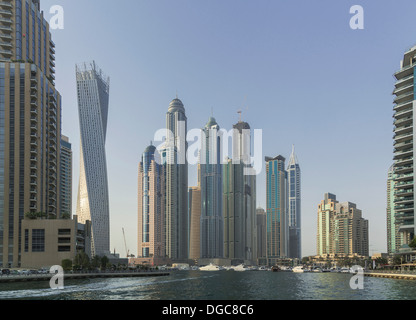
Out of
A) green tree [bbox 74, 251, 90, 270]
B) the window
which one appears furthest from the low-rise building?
green tree [bbox 74, 251, 90, 270]

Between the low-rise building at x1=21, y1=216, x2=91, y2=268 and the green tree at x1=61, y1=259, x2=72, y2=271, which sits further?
the low-rise building at x1=21, y1=216, x2=91, y2=268

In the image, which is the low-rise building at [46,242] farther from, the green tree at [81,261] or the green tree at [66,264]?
the green tree at [66,264]

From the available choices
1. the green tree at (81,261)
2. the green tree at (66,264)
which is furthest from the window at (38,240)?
the green tree at (66,264)

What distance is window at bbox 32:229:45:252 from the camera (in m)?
191

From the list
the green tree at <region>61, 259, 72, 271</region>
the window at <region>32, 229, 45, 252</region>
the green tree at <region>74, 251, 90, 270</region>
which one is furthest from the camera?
the window at <region>32, 229, 45, 252</region>

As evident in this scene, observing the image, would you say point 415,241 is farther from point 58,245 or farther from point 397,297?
point 58,245

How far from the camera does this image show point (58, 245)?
19400 centimetres

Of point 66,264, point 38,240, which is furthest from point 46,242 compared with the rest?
point 66,264

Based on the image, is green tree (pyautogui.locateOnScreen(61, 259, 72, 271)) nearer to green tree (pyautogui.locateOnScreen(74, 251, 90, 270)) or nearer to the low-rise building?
green tree (pyautogui.locateOnScreen(74, 251, 90, 270))

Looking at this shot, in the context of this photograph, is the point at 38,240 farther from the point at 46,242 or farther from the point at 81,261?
the point at 81,261

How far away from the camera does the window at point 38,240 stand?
191375 mm

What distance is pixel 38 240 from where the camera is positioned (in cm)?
19238

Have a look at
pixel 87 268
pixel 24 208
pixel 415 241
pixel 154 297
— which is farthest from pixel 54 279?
pixel 415 241
